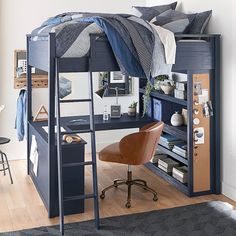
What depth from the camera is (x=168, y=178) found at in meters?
4.84

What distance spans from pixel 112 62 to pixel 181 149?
1.40 meters

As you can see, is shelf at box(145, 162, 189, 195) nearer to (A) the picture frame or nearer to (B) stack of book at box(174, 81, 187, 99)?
(B) stack of book at box(174, 81, 187, 99)

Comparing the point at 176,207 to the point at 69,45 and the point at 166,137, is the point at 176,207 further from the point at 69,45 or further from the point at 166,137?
the point at 69,45

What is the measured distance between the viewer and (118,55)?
12.1ft

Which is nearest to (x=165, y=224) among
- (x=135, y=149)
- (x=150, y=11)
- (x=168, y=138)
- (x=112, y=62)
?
(x=135, y=149)

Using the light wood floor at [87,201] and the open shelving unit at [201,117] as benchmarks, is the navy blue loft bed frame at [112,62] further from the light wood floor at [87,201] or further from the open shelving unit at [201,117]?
the light wood floor at [87,201]

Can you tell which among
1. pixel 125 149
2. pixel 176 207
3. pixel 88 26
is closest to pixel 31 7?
pixel 88 26

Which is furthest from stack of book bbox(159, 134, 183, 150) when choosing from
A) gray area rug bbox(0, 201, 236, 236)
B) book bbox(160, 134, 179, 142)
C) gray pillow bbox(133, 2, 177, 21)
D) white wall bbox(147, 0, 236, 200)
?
gray pillow bbox(133, 2, 177, 21)

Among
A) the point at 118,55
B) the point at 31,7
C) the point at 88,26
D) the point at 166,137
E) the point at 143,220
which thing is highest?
the point at 31,7

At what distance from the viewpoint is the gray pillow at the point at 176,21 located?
4.43 m

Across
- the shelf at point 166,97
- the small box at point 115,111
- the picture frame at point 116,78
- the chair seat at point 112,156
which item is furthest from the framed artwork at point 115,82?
the chair seat at point 112,156

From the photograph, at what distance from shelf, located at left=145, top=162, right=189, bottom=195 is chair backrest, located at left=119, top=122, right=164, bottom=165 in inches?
25.2

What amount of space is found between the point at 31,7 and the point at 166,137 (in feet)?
8.37

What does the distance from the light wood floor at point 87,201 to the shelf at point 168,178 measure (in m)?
0.05
